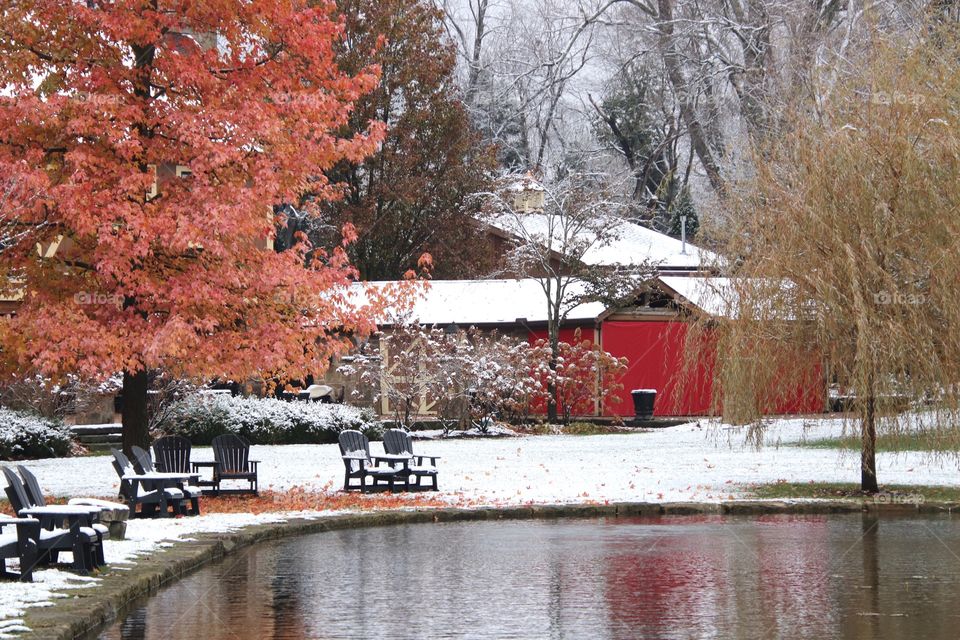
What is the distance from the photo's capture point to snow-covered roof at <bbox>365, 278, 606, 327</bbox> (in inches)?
1630

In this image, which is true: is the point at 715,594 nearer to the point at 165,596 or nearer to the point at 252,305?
the point at 165,596

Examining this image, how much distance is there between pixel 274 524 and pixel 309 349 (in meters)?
4.14

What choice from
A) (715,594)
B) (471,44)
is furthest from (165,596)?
(471,44)

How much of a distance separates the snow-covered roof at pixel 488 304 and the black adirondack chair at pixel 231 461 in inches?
793

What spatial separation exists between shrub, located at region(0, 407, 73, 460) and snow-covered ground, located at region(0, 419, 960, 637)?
0.82 metres

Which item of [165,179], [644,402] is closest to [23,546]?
[165,179]

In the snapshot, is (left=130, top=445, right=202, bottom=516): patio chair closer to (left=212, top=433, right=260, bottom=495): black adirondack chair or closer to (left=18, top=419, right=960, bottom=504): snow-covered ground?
(left=212, top=433, right=260, bottom=495): black adirondack chair

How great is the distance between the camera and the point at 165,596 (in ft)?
36.3

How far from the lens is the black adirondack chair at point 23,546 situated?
1068 cm

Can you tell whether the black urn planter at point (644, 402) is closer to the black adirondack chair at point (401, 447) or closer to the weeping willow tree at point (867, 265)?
the black adirondack chair at point (401, 447)

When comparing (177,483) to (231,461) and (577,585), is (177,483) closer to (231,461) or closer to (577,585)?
(231,461)
